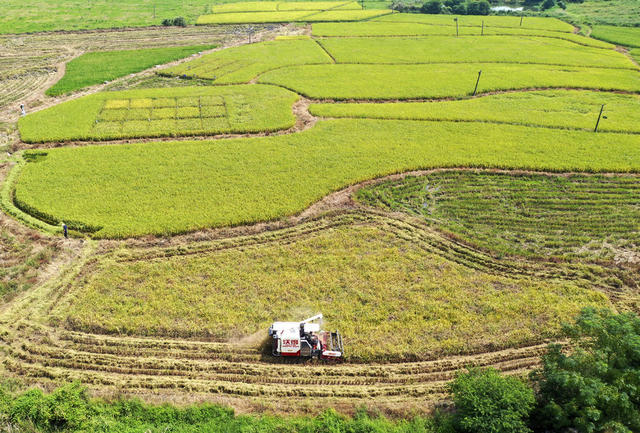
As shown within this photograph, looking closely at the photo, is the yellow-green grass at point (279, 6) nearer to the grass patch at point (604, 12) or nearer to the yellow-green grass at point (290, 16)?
the yellow-green grass at point (290, 16)

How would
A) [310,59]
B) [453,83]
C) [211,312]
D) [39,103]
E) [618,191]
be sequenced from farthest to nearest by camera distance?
[310,59], [453,83], [39,103], [618,191], [211,312]

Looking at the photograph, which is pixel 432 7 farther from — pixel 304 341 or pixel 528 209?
pixel 304 341

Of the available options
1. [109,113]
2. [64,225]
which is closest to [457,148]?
[64,225]

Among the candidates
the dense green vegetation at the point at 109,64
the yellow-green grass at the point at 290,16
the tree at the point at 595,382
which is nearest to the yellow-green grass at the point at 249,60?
the dense green vegetation at the point at 109,64

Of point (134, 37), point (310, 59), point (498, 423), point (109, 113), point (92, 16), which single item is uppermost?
point (92, 16)

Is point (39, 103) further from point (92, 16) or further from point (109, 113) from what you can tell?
point (92, 16)

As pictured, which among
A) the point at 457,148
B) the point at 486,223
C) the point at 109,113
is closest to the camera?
the point at 486,223
